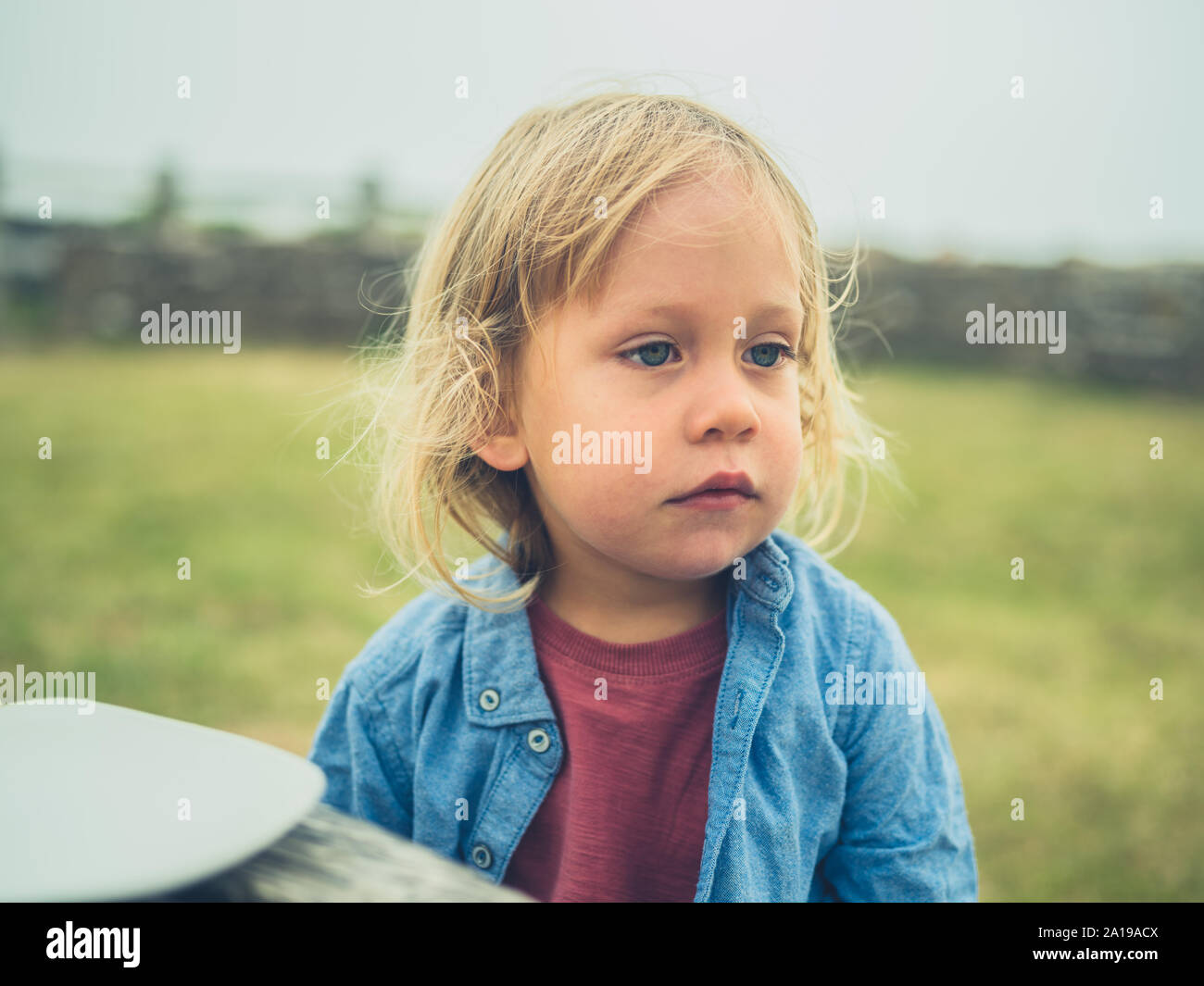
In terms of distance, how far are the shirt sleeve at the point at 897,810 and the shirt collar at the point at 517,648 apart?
204 mm

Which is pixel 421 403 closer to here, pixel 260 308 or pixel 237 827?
pixel 237 827

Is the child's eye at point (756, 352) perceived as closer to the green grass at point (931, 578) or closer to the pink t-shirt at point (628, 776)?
the pink t-shirt at point (628, 776)

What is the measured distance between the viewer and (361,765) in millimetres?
1775

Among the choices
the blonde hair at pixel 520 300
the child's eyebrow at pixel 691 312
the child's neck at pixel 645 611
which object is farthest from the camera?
the child's neck at pixel 645 611

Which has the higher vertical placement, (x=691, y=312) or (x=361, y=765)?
(x=691, y=312)

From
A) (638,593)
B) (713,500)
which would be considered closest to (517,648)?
(638,593)

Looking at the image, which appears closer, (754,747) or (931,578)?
(754,747)

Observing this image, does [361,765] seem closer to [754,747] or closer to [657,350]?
Answer: [754,747]

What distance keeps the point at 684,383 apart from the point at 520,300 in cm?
37

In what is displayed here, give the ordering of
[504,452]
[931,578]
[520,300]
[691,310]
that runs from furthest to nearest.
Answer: [931,578], [504,452], [520,300], [691,310]

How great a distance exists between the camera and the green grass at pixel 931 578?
144 inches

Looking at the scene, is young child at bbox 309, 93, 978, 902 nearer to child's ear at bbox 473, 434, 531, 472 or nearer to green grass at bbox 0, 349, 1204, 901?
child's ear at bbox 473, 434, 531, 472

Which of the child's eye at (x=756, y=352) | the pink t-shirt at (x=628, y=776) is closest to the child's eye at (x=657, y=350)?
the child's eye at (x=756, y=352)
